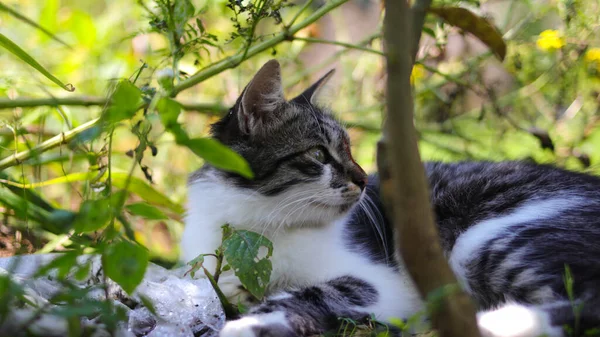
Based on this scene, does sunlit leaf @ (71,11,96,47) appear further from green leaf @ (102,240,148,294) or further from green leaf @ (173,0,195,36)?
green leaf @ (102,240,148,294)

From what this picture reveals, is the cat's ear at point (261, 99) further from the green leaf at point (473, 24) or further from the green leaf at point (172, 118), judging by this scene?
the green leaf at point (172, 118)

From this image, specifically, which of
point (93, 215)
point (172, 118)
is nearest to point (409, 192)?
point (172, 118)

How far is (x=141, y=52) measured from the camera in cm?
404

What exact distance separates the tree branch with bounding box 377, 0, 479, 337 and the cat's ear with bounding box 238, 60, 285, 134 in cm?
97

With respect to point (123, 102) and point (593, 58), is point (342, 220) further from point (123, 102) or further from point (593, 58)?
point (593, 58)

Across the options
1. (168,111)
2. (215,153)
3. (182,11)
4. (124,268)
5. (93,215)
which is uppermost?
(182,11)

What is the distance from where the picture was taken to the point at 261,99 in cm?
214

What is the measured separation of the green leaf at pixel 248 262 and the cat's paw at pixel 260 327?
8 centimetres

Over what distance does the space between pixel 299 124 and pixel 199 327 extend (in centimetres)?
85

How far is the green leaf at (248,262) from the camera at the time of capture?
1.71 meters

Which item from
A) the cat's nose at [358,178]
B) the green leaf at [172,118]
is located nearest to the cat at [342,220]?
the cat's nose at [358,178]

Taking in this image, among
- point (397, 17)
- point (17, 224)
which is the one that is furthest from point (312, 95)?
point (397, 17)

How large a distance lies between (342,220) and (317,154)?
11.7 inches

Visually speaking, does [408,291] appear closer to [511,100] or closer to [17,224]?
[17,224]
